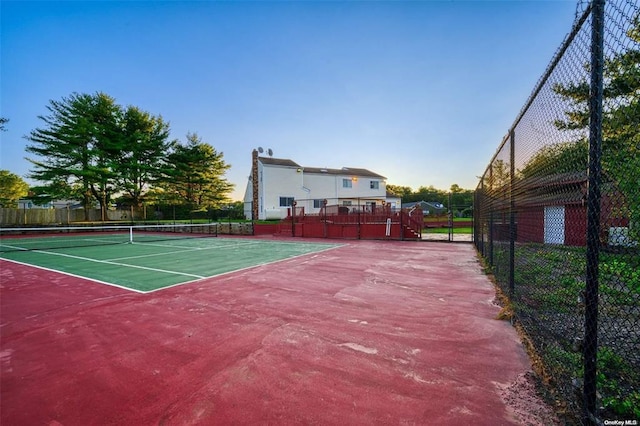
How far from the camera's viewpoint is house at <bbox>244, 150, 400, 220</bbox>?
26344 mm

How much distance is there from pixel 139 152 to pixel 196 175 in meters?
5.88

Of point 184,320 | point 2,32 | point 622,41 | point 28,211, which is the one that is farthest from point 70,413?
point 28,211

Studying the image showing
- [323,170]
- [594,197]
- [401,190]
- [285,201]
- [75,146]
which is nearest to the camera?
[594,197]

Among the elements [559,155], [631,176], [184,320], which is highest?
[559,155]

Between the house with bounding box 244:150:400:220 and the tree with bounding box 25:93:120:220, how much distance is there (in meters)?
13.7

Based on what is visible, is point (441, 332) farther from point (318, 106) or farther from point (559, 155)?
point (318, 106)

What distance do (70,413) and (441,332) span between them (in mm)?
3647

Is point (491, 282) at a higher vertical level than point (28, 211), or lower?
lower

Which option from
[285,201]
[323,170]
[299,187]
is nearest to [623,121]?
[285,201]

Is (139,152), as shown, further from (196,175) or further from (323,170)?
(323,170)

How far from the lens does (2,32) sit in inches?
410

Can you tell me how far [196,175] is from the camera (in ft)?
102

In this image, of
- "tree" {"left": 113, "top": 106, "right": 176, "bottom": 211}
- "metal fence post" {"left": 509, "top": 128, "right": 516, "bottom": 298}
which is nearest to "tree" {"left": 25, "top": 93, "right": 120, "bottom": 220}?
"tree" {"left": 113, "top": 106, "right": 176, "bottom": 211}

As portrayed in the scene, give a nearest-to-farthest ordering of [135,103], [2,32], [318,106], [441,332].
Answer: [441,332], [2,32], [318,106], [135,103]
